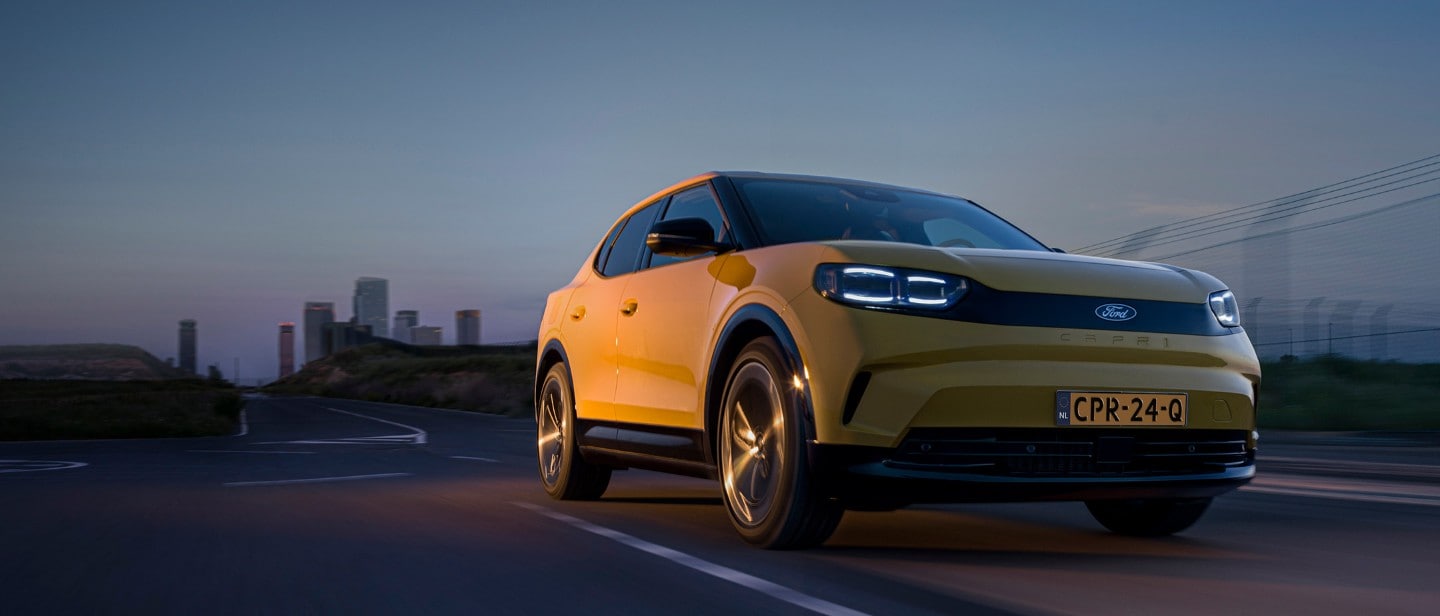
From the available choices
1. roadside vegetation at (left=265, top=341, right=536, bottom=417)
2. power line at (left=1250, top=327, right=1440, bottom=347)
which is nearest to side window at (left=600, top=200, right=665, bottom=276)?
power line at (left=1250, top=327, right=1440, bottom=347)

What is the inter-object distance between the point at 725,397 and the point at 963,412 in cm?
123

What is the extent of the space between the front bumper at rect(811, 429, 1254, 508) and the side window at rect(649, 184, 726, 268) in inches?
63.5

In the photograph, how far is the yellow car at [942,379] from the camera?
4629 mm

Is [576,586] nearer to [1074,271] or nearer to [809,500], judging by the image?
[809,500]

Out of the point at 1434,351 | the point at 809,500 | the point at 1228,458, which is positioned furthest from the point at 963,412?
the point at 1434,351

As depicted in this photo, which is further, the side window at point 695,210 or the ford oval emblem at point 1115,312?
the side window at point 695,210

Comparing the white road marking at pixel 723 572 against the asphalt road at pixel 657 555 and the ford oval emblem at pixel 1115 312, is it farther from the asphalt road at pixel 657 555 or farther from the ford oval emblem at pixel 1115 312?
the ford oval emblem at pixel 1115 312

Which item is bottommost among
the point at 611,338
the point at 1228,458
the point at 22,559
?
the point at 22,559

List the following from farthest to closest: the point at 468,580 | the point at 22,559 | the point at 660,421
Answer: the point at 660,421 → the point at 22,559 → the point at 468,580

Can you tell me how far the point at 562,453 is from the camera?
7.75 m

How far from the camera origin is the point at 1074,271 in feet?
16.4

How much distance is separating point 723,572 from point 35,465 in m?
10.3

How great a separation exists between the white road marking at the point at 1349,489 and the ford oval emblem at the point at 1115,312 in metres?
2.85

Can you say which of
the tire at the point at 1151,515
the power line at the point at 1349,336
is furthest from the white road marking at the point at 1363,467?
the power line at the point at 1349,336
